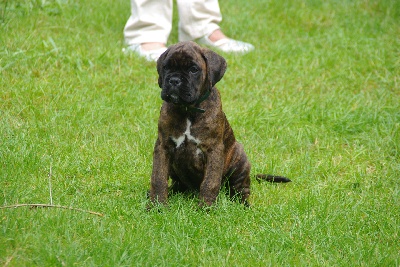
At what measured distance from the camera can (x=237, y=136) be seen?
6.40m

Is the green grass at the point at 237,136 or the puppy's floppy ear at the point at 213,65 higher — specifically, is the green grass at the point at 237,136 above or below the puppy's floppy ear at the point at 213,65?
below

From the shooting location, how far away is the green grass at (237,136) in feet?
13.7

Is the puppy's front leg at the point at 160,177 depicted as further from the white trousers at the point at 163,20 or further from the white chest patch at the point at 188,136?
the white trousers at the point at 163,20

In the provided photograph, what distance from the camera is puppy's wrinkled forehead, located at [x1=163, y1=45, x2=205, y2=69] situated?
4.55m

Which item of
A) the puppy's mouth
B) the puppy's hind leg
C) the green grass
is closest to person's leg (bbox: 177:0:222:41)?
the green grass

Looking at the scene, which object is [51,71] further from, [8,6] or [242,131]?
[242,131]

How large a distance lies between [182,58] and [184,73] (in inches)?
4.0

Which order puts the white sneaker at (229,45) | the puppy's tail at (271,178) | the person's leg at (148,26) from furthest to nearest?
the white sneaker at (229,45) → the person's leg at (148,26) → the puppy's tail at (271,178)

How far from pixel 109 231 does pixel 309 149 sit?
2.65 meters

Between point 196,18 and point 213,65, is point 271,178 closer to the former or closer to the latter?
point 213,65

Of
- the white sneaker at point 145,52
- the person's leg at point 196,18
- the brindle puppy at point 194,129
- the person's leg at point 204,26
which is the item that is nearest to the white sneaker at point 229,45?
the person's leg at point 204,26

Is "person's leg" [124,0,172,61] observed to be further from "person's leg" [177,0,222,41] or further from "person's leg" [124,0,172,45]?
"person's leg" [177,0,222,41]

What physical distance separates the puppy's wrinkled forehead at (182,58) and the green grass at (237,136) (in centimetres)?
99

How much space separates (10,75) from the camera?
6.84 m
